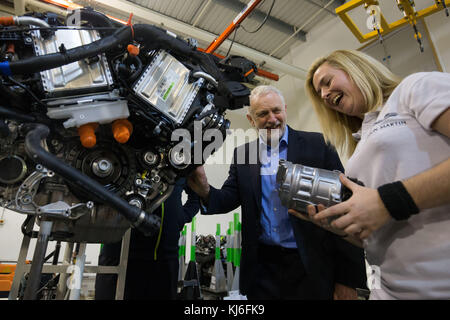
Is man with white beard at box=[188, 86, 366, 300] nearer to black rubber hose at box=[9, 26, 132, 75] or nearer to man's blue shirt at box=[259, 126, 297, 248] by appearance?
man's blue shirt at box=[259, 126, 297, 248]

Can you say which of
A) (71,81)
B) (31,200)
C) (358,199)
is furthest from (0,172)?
(358,199)

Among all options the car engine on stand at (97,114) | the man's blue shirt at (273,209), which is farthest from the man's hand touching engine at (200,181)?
the man's blue shirt at (273,209)

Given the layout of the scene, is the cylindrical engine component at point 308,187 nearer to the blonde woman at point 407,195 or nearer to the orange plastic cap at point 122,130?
the blonde woman at point 407,195

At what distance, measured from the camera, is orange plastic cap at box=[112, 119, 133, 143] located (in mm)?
1095

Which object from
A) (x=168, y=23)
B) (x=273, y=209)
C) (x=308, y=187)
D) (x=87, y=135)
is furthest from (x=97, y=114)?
(x=168, y=23)

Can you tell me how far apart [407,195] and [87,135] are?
116 centimetres

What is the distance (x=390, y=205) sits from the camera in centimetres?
80

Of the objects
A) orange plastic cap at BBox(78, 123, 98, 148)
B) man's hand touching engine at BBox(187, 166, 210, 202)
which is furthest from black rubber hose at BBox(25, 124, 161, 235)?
man's hand touching engine at BBox(187, 166, 210, 202)

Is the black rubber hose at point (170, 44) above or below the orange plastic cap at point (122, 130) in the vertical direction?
above

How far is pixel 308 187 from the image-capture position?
105 cm

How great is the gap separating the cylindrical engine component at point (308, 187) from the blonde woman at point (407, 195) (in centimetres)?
4

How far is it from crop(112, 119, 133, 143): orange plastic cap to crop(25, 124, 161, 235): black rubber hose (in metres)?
0.20

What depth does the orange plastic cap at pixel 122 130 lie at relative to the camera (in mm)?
1095

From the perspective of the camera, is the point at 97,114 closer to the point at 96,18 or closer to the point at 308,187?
the point at 96,18
